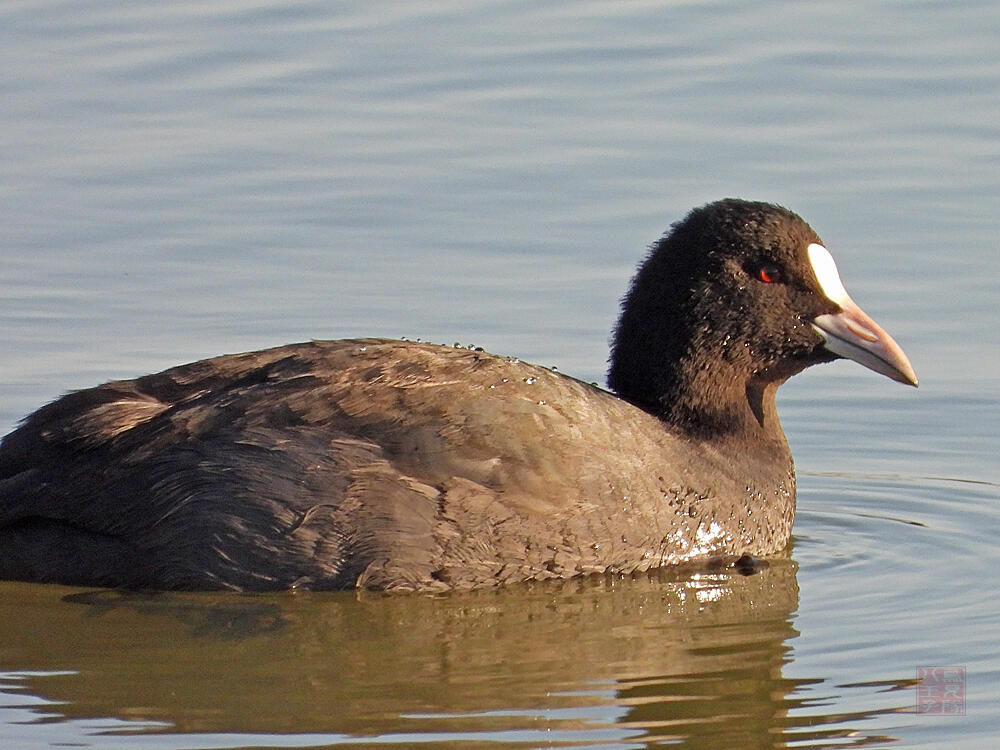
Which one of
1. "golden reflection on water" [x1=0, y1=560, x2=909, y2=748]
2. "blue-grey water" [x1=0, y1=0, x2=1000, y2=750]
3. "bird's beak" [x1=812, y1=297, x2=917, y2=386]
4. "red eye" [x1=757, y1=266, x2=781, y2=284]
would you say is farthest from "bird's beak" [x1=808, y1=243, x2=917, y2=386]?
"golden reflection on water" [x1=0, y1=560, x2=909, y2=748]

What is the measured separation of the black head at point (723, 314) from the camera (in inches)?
363

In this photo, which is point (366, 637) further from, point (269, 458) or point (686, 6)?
point (686, 6)

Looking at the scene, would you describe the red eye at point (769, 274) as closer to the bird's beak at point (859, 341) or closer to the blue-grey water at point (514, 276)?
the bird's beak at point (859, 341)

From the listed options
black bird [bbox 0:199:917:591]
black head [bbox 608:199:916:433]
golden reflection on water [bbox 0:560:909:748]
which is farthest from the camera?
black head [bbox 608:199:916:433]

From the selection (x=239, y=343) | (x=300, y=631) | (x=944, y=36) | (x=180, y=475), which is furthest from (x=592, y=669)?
(x=944, y=36)

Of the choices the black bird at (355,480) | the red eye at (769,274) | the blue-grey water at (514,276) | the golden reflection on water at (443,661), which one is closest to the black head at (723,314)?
the red eye at (769,274)

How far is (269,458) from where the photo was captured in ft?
26.9

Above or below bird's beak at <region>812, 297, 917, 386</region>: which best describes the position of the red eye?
above

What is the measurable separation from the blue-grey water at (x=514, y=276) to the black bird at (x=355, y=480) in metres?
0.16

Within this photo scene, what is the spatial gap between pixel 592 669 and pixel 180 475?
1722 millimetres

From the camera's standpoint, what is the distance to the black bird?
8.17 metres

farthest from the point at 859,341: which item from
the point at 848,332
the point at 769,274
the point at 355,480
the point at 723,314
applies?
the point at 355,480

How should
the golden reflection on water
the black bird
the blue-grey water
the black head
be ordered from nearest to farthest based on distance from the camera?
1. the golden reflection on water
2. the blue-grey water
3. the black bird
4. the black head

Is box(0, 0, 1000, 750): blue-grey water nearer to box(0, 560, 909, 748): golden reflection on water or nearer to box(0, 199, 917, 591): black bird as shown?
box(0, 560, 909, 748): golden reflection on water
